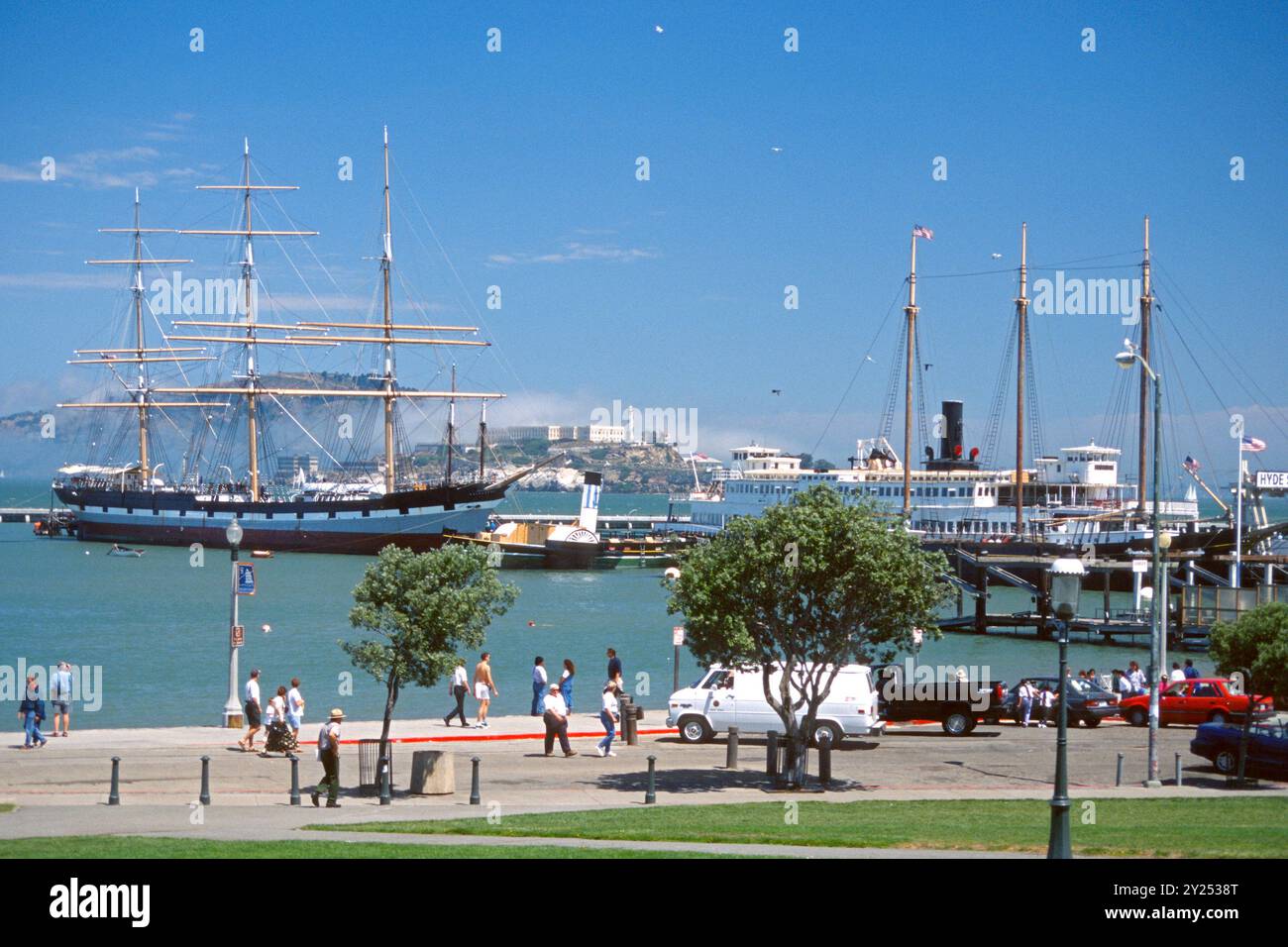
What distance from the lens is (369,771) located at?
19734 millimetres

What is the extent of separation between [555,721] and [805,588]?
5229mm

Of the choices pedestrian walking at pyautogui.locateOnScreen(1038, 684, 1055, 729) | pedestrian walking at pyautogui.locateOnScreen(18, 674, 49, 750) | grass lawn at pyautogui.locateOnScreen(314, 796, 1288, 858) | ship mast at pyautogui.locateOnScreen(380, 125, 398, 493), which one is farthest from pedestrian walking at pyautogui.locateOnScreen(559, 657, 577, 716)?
ship mast at pyautogui.locateOnScreen(380, 125, 398, 493)

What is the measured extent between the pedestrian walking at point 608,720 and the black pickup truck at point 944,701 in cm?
577

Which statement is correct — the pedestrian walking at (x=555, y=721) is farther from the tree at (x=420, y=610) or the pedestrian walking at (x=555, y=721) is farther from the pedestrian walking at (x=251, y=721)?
the pedestrian walking at (x=251, y=721)

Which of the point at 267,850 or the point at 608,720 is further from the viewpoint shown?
the point at 608,720

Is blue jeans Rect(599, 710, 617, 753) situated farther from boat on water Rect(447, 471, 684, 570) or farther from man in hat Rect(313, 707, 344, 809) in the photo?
boat on water Rect(447, 471, 684, 570)

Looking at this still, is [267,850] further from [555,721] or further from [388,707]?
[555,721]

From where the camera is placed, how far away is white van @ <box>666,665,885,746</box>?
24828mm

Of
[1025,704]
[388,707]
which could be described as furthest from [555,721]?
[1025,704]

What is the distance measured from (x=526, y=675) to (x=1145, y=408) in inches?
Result: 1688

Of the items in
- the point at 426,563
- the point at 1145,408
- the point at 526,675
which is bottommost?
the point at 526,675
